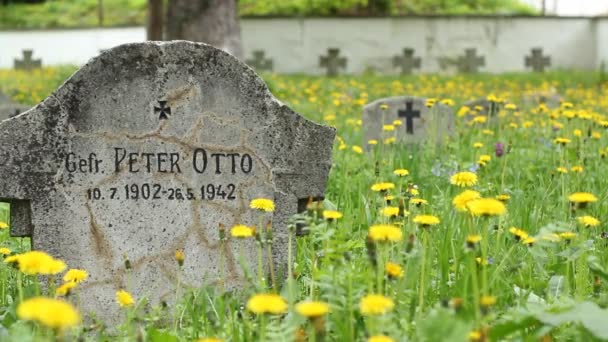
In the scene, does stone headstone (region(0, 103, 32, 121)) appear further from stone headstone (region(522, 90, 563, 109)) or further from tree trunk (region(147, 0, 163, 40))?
tree trunk (region(147, 0, 163, 40))

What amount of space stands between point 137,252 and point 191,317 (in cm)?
53

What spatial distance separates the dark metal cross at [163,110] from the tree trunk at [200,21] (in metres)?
9.59

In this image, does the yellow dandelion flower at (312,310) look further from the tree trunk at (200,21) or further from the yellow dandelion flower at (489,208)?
the tree trunk at (200,21)

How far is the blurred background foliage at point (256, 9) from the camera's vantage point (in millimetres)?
21123

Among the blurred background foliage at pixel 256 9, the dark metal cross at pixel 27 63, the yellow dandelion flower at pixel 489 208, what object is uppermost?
the blurred background foliage at pixel 256 9

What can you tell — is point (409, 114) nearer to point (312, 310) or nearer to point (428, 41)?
point (312, 310)

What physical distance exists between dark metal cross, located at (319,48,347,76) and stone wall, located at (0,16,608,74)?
0.70 meters

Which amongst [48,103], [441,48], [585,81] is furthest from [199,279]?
[441,48]

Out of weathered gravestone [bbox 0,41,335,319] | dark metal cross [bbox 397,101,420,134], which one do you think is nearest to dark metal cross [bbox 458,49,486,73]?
Answer: dark metal cross [bbox 397,101,420,134]

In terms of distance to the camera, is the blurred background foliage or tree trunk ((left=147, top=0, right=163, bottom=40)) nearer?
tree trunk ((left=147, top=0, right=163, bottom=40))

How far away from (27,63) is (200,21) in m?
7.10

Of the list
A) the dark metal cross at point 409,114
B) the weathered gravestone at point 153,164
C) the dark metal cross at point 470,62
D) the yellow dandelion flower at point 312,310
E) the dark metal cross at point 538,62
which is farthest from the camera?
the dark metal cross at point 538,62

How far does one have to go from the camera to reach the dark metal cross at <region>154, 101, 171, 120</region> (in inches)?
132

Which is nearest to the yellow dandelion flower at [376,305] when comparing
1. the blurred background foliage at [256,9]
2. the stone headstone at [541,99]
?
the stone headstone at [541,99]
